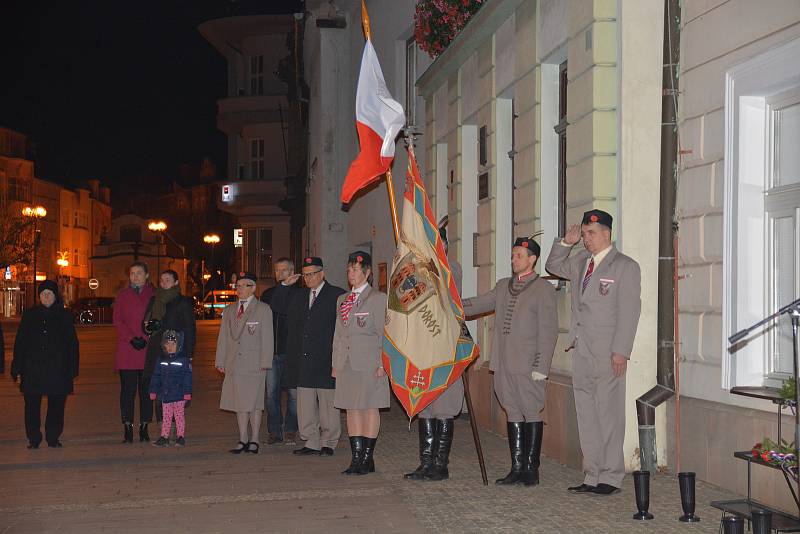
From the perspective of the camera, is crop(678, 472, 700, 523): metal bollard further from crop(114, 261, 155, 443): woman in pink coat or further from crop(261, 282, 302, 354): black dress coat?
crop(114, 261, 155, 443): woman in pink coat

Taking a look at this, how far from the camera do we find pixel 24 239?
76.6 m

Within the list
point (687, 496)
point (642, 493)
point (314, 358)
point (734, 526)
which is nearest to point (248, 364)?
point (314, 358)

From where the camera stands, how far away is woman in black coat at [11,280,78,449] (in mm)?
12078

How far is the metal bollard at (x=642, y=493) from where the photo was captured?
A: 7457 millimetres

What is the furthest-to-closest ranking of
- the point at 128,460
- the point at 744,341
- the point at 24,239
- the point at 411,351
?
the point at 24,239
the point at 128,460
the point at 411,351
the point at 744,341

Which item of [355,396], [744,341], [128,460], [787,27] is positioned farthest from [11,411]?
[787,27]

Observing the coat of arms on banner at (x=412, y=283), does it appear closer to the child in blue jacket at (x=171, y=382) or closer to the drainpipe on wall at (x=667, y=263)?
the drainpipe on wall at (x=667, y=263)

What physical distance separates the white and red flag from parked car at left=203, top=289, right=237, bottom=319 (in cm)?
5630

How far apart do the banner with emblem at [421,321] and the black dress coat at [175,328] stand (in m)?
3.42

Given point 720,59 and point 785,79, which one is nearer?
point 785,79

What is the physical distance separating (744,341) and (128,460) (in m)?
5.99

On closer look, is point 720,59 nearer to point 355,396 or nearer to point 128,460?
point 355,396

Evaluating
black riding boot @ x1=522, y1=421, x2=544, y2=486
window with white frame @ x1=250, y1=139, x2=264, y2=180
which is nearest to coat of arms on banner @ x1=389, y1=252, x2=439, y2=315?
black riding boot @ x1=522, y1=421, x2=544, y2=486

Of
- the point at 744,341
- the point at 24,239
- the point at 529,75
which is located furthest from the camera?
the point at 24,239
